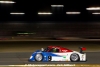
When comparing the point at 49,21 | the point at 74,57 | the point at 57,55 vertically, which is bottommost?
the point at 74,57

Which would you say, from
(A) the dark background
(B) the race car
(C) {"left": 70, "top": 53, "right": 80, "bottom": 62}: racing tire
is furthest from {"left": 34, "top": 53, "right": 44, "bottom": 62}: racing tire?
(A) the dark background

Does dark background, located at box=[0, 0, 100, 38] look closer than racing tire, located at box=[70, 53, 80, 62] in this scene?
No

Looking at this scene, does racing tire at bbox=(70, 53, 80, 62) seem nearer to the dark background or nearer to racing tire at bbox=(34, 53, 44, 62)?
racing tire at bbox=(34, 53, 44, 62)

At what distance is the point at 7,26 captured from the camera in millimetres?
45062

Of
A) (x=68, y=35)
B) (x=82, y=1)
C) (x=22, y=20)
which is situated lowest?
(x=68, y=35)

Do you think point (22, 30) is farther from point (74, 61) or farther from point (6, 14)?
point (74, 61)

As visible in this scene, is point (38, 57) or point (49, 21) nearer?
point (38, 57)

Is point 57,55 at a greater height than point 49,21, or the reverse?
point 49,21

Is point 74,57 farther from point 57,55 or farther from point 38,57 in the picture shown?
point 38,57

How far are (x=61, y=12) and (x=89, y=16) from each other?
5316mm

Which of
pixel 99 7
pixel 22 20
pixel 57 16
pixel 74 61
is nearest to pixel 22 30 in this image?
pixel 22 20

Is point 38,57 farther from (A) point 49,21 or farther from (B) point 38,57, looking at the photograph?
(A) point 49,21

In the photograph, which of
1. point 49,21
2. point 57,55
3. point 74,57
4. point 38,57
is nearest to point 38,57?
point 38,57

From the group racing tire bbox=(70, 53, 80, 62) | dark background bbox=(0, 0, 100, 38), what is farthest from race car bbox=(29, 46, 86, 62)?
dark background bbox=(0, 0, 100, 38)
